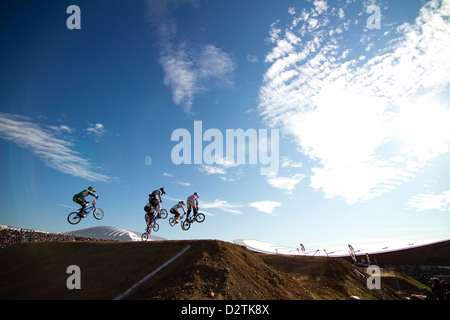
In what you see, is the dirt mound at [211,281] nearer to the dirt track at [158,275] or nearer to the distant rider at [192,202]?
the dirt track at [158,275]

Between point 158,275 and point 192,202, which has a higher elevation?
point 192,202

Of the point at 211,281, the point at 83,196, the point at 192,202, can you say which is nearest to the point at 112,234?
the point at 83,196

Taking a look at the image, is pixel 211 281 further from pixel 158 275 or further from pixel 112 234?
pixel 112 234

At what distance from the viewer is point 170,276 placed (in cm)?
820

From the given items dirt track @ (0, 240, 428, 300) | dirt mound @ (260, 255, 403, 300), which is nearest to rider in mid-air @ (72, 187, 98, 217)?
dirt track @ (0, 240, 428, 300)

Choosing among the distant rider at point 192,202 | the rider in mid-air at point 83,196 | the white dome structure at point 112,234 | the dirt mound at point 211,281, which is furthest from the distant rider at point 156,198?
the white dome structure at point 112,234

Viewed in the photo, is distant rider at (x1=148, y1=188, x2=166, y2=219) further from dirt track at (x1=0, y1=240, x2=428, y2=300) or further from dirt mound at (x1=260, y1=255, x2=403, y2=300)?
dirt mound at (x1=260, y1=255, x2=403, y2=300)

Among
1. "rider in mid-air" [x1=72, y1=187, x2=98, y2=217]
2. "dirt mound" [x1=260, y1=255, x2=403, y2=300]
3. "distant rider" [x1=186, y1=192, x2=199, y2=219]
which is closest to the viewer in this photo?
"dirt mound" [x1=260, y1=255, x2=403, y2=300]

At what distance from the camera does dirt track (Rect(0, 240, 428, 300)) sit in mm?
7664

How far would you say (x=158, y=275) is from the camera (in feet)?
28.3

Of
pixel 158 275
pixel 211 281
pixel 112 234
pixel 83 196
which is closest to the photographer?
pixel 211 281

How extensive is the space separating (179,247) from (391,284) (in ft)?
95.9
